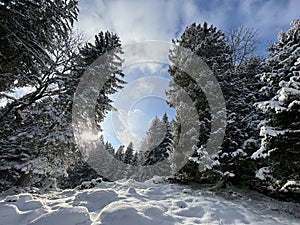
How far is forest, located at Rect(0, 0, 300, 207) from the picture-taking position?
6379mm

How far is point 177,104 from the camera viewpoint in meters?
12.6

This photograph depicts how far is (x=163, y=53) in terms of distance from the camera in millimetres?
16641

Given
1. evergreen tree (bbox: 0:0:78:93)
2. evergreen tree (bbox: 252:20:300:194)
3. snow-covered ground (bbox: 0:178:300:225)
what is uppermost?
evergreen tree (bbox: 0:0:78:93)

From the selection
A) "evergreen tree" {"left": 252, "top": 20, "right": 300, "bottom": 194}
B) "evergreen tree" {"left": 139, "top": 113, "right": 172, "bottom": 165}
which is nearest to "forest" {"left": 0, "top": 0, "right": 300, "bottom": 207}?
"evergreen tree" {"left": 252, "top": 20, "right": 300, "bottom": 194}

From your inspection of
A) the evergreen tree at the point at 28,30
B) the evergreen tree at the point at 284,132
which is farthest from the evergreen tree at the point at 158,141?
the evergreen tree at the point at 28,30

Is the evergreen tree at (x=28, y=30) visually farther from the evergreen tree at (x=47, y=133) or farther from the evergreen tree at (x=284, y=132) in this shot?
the evergreen tree at (x=284, y=132)

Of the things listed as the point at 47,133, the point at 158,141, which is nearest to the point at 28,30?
the point at 47,133

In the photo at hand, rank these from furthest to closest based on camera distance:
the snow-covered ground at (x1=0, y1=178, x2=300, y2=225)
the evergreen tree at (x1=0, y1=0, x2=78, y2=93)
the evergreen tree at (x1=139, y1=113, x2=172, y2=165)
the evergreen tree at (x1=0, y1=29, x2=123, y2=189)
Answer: the evergreen tree at (x1=139, y1=113, x2=172, y2=165), the evergreen tree at (x1=0, y1=29, x2=123, y2=189), the evergreen tree at (x1=0, y1=0, x2=78, y2=93), the snow-covered ground at (x1=0, y1=178, x2=300, y2=225)

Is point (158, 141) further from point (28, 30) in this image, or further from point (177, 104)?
point (28, 30)

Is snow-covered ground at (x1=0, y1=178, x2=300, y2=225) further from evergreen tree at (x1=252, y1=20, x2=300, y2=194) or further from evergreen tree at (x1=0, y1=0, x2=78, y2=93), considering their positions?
evergreen tree at (x1=0, y1=0, x2=78, y2=93)

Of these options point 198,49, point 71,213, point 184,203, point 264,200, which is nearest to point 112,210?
point 71,213

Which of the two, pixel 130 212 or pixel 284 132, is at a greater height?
pixel 284 132

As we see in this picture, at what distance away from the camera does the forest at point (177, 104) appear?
6.38m

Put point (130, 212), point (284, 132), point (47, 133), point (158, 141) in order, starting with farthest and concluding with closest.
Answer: point (158, 141) → point (47, 133) → point (284, 132) → point (130, 212)
